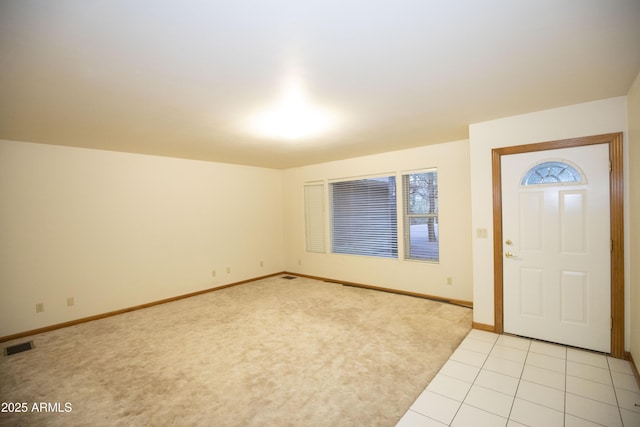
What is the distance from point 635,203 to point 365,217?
3583mm

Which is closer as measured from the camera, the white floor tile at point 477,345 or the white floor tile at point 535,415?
the white floor tile at point 535,415

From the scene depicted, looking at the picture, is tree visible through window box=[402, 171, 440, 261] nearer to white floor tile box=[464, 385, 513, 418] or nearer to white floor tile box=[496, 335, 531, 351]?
white floor tile box=[496, 335, 531, 351]

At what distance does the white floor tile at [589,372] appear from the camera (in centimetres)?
239

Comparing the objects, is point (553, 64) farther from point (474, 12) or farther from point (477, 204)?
point (477, 204)

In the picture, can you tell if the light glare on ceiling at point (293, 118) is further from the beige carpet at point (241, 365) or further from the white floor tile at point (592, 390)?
the white floor tile at point (592, 390)

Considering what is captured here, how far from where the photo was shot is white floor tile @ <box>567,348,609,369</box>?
8.60 ft

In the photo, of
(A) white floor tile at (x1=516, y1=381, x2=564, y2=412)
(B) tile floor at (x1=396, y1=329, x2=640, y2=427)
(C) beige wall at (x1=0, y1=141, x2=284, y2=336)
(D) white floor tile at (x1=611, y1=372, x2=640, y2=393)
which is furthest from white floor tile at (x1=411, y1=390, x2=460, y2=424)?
(C) beige wall at (x1=0, y1=141, x2=284, y2=336)

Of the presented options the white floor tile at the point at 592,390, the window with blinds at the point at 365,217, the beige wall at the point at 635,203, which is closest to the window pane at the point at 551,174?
the beige wall at the point at 635,203

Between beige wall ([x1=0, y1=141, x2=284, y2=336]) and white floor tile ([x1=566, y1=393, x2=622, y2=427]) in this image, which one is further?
beige wall ([x1=0, y1=141, x2=284, y2=336])

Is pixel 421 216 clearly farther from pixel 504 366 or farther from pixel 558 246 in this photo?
pixel 504 366

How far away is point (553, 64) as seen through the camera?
2020 millimetres

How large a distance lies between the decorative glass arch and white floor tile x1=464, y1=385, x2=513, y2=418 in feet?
7.00

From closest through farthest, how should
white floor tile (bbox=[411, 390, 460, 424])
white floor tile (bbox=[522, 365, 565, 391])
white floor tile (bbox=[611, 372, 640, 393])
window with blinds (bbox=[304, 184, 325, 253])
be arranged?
white floor tile (bbox=[411, 390, 460, 424]), white floor tile (bbox=[611, 372, 640, 393]), white floor tile (bbox=[522, 365, 565, 391]), window with blinds (bbox=[304, 184, 325, 253])

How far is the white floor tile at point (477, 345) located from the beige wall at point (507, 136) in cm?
38
